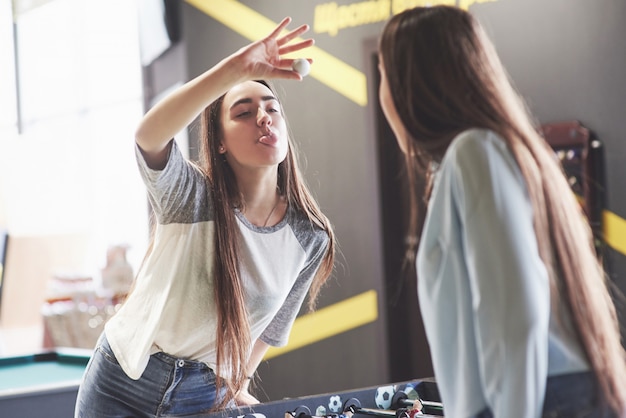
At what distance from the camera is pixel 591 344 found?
1.50 m

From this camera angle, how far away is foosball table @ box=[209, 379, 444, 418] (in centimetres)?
222

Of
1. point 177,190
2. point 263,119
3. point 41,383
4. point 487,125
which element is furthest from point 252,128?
point 41,383

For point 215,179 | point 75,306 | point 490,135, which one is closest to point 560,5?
point 215,179

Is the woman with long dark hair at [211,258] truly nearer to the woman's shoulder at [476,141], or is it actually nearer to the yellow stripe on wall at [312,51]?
the woman's shoulder at [476,141]

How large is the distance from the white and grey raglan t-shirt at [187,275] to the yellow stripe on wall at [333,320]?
274 cm

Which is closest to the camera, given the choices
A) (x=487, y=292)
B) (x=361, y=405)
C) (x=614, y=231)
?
(x=487, y=292)

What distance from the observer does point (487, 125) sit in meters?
1.55

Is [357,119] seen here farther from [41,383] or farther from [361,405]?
[361,405]

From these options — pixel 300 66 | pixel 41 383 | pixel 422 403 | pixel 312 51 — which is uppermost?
pixel 312 51

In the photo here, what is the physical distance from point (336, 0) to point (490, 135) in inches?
153

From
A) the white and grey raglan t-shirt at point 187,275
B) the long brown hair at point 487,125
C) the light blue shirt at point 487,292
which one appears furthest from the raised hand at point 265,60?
the light blue shirt at point 487,292

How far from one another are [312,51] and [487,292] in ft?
13.0

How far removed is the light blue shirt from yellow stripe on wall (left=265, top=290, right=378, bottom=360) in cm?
359

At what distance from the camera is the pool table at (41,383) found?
2984mm
